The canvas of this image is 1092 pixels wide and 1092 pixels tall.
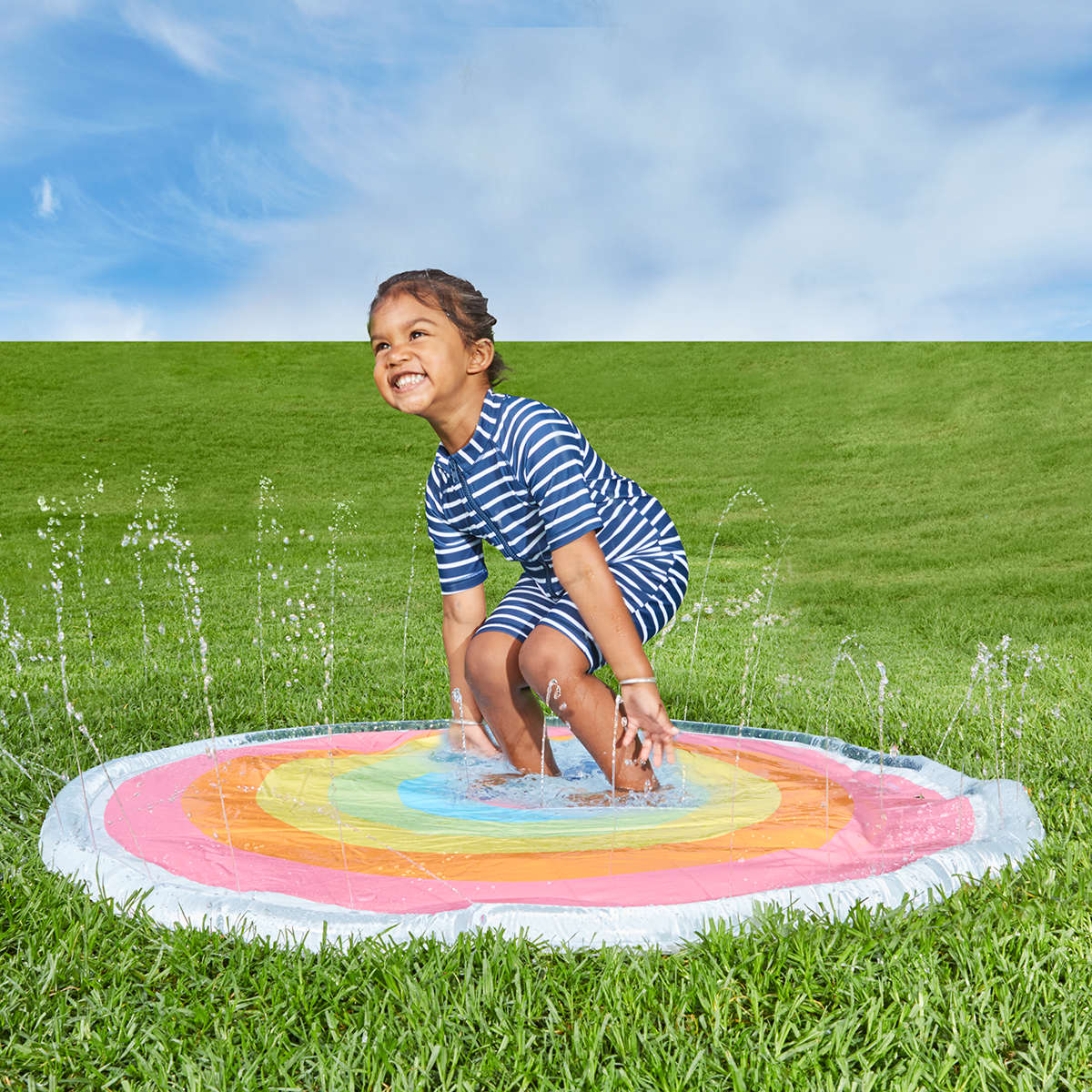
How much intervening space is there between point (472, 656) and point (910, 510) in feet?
40.1

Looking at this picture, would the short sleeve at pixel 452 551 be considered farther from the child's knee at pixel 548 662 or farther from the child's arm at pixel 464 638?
the child's knee at pixel 548 662

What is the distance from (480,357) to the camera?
10.3 feet

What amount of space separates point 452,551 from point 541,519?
0.54 m

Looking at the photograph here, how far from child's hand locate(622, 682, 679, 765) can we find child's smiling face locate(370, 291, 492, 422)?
1.00 metres

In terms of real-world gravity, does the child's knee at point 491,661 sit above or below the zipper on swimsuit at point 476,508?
below

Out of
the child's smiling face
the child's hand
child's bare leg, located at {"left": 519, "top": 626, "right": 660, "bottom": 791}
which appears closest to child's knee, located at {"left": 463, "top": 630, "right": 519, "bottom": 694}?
child's bare leg, located at {"left": 519, "top": 626, "right": 660, "bottom": 791}

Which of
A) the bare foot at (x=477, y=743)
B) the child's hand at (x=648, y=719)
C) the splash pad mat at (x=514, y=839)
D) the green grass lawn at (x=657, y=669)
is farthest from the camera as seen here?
the bare foot at (x=477, y=743)

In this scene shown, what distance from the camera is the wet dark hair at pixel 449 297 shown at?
3061 mm

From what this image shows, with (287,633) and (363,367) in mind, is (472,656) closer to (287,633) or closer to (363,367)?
(287,633)

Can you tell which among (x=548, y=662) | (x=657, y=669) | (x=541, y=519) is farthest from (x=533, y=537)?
(x=657, y=669)

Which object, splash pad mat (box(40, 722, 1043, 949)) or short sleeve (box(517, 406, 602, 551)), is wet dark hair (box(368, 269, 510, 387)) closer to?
short sleeve (box(517, 406, 602, 551))

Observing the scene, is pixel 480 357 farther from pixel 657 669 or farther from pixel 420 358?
pixel 657 669

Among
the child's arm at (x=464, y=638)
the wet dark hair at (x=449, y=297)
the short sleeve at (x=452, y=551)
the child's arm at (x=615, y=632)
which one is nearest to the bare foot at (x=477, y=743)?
the child's arm at (x=464, y=638)

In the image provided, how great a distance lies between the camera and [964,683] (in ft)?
18.5
